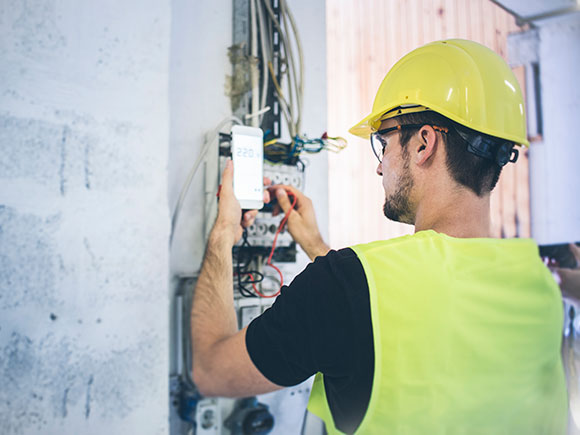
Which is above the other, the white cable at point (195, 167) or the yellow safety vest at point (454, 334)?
the white cable at point (195, 167)

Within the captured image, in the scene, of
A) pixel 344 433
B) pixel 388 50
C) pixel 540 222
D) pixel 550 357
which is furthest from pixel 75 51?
pixel 540 222

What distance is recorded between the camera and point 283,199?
125 centimetres

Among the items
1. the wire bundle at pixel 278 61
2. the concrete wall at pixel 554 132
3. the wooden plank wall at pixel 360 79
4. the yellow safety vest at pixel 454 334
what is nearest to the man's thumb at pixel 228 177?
the wire bundle at pixel 278 61

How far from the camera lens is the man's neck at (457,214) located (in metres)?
0.80

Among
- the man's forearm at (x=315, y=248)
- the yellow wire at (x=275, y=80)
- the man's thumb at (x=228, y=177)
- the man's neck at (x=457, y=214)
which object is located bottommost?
the man's forearm at (x=315, y=248)

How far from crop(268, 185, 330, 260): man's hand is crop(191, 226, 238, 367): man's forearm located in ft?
0.85

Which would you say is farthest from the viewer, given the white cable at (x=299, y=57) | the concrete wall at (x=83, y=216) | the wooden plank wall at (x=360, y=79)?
the wooden plank wall at (x=360, y=79)

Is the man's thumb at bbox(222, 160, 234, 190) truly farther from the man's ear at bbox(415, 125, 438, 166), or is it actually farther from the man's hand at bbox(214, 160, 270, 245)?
the man's ear at bbox(415, 125, 438, 166)

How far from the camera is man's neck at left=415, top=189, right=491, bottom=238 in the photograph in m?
0.80

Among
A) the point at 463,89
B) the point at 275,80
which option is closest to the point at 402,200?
the point at 463,89

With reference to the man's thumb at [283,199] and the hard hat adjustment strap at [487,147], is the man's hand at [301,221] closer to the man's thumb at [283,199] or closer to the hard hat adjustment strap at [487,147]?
the man's thumb at [283,199]

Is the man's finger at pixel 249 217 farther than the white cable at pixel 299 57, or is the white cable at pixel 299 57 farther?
the white cable at pixel 299 57

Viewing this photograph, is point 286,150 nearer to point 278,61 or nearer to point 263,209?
point 263,209

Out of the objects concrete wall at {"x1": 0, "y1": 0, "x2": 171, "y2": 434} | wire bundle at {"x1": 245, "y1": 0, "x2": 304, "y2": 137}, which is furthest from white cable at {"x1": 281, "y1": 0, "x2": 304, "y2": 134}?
concrete wall at {"x1": 0, "y1": 0, "x2": 171, "y2": 434}
